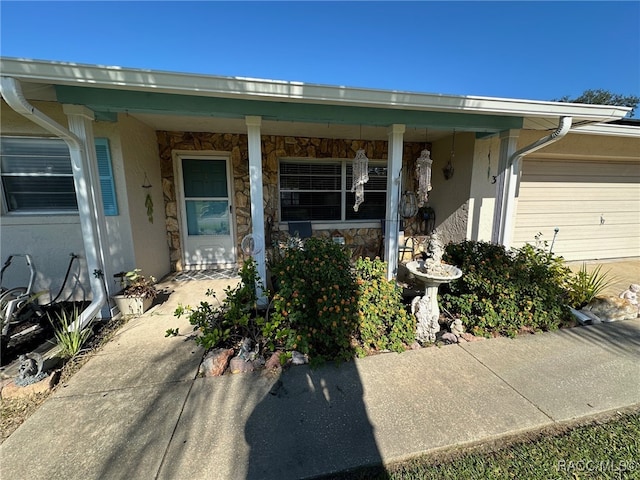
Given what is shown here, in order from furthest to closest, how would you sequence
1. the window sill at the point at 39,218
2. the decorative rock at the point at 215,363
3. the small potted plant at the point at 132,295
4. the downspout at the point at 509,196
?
the downspout at the point at 509,196 → the window sill at the point at 39,218 → the small potted plant at the point at 132,295 → the decorative rock at the point at 215,363

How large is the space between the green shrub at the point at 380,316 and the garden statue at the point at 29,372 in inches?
102

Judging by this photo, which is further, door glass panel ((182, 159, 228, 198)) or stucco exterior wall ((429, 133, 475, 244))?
door glass panel ((182, 159, 228, 198))

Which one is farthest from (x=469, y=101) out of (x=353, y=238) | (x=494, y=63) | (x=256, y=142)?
(x=494, y=63)

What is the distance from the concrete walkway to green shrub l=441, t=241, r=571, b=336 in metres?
0.25

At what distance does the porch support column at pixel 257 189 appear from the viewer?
3.07 metres

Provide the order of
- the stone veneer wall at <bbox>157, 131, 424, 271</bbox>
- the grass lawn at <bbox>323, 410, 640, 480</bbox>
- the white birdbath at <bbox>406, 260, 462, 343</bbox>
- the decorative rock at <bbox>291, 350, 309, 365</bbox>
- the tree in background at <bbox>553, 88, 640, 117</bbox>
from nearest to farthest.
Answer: the grass lawn at <bbox>323, 410, 640, 480</bbox>
the decorative rock at <bbox>291, 350, 309, 365</bbox>
the white birdbath at <bbox>406, 260, 462, 343</bbox>
the stone veneer wall at <bbox>157, 131, 424, 271</bbox>
the tree in background at <bbox>553, 88, 640, 117</bbox>

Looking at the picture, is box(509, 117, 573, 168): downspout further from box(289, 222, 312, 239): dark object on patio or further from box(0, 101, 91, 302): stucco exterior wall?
box(0, 101, 91, 302): stucco exterior wall

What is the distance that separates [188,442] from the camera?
5.27 feet

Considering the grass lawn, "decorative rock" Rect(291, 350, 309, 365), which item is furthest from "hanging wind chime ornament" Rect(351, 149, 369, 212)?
the grass lawn

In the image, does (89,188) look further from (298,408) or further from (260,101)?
(298,408)

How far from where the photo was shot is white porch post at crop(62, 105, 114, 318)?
279cm

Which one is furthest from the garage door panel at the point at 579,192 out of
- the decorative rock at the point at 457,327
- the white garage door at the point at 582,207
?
the decorative rock at the point at 457,327

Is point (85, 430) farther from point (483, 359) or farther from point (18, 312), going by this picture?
point (483, 359)

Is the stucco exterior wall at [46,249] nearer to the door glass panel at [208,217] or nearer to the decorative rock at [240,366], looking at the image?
the door glass panel at [208,217]
